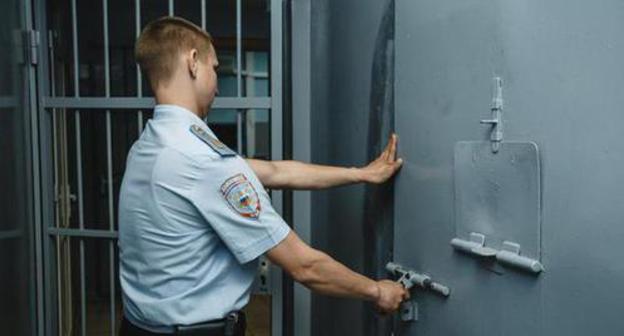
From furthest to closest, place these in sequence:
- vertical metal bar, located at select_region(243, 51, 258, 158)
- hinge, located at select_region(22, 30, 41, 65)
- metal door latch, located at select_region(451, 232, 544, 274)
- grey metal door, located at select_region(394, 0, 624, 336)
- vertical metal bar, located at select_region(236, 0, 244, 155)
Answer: vertical metal bar, located at select_region(243, 51, 258, 158), hinge, located at select_region(22, 30, 41, 65), vertical metal bar, located at select_region(236, 0, 244, 155), metal door latch, located at select_region(451, 232, 544, 274), grey metal door, located at select_region(394, 0, 624, 336)

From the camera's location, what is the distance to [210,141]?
147 cm

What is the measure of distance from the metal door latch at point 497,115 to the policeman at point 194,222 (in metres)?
0.43

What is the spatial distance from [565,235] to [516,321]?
0.71 ft

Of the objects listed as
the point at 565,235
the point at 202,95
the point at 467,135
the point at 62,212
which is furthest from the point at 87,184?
the point at 565,235

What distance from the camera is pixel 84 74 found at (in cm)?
389

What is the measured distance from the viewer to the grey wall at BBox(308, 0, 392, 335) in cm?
169

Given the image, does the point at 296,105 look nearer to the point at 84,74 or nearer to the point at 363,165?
the point at 363,165

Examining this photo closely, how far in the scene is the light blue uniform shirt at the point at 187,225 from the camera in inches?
56.2

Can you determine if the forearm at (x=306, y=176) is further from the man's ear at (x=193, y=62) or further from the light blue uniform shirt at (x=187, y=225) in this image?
the man's ear at (x=193, y=62)

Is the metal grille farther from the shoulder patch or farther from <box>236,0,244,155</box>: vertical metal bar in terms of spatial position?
the shoulder patch

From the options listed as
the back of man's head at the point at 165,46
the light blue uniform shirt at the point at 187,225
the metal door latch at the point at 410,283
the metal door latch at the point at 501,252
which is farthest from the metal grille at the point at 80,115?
the metal door latch at the point at 501,252

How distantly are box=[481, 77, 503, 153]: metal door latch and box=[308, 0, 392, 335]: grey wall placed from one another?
1.60ft

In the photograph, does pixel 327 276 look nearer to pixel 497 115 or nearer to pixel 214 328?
pixel 214 328

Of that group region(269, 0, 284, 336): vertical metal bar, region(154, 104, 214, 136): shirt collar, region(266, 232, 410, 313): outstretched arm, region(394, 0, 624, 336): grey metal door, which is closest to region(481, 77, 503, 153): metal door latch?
region(394, 0, 624, 336): grey metal door
